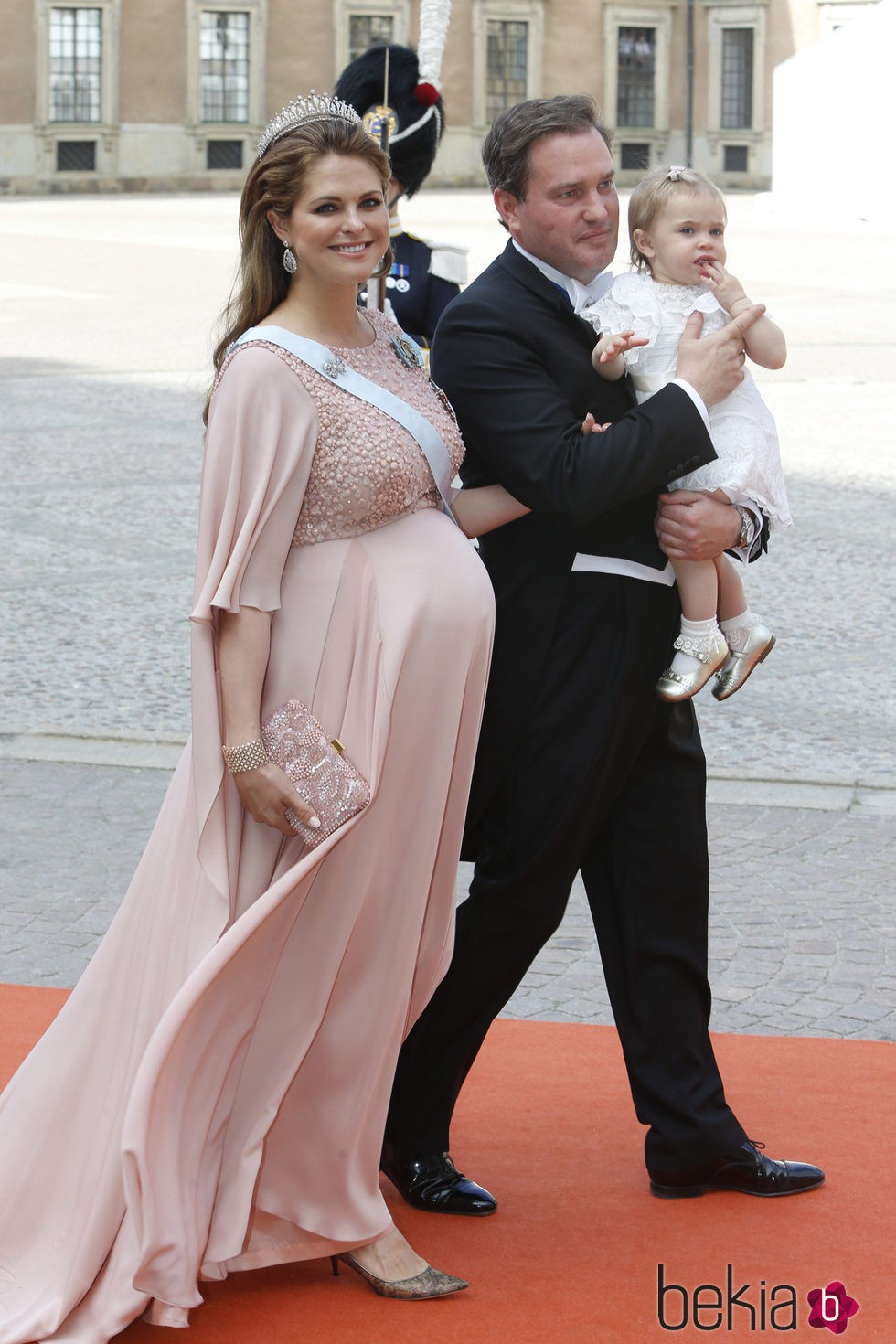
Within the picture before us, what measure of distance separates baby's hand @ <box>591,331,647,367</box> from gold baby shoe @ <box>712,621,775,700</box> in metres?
0.63

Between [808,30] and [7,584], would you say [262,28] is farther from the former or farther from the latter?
[7,584]

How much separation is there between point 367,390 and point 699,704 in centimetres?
406

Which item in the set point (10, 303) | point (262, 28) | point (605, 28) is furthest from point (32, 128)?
point (10, 303)

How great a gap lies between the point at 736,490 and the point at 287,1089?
4.03ft

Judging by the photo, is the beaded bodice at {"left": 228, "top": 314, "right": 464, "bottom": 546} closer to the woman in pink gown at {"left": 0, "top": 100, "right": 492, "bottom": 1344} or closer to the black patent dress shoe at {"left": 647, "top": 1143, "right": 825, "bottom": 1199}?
the woman in pink gown at {"left": 0, "top": 100, "right": 492, "bottom": 1344}

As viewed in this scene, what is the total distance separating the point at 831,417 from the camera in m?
12.2

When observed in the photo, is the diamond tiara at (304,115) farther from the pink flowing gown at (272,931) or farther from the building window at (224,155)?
the building window at (224,155)

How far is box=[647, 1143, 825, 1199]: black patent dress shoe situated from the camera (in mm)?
3383

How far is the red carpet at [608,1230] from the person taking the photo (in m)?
2.93

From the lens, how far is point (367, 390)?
9.39 ft

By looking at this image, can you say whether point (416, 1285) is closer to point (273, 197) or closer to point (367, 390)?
point (367, 390)

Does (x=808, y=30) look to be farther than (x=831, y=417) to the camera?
Yes

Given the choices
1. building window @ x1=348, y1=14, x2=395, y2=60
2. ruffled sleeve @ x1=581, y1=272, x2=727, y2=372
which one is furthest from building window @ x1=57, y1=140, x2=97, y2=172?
ruffled sleeve @ x1=581, y1=272, x2=727, y2=372

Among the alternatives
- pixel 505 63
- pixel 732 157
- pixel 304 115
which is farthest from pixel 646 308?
pixel 732 157
